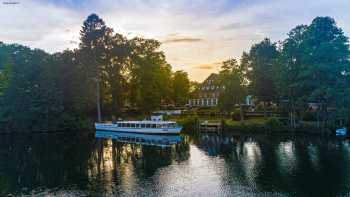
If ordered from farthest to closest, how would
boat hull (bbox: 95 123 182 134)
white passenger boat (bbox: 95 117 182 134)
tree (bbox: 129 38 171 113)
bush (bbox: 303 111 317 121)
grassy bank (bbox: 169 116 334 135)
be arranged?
tree (bbox: 129 38 171 113)
white passenger boat (bbox: 95 117 182 134)
boat hull (bbox: 95 123 182 134)
bush (bbox: 303 111 317 121)
grassy bank (bbox: 169 116 334 135)

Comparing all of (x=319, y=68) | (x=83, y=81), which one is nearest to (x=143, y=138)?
(x=83, y=81)

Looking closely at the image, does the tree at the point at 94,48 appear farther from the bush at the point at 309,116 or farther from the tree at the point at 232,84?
the bush at the point at 309,116

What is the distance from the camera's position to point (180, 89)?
3937 inches

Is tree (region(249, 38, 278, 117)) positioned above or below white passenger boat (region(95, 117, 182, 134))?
above

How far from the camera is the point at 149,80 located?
268 ft

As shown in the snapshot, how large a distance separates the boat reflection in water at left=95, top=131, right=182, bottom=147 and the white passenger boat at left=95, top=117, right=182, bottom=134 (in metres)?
0.93

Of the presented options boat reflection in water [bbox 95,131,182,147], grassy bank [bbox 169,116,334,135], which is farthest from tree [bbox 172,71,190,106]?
boat reflection in water [bbox 95,131,182,147]

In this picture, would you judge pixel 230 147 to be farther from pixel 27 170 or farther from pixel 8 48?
pixel 8 48

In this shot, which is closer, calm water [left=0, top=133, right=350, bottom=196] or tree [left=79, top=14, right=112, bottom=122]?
calm water [left=0, top=133, right=350, bottom=196]

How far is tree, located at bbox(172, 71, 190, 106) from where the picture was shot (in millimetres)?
98812

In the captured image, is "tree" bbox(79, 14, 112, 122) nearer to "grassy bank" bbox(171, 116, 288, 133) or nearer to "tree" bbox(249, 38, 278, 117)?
"grassy bank" bbox(171, 116, 288, 133)

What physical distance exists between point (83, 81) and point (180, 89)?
32.6m

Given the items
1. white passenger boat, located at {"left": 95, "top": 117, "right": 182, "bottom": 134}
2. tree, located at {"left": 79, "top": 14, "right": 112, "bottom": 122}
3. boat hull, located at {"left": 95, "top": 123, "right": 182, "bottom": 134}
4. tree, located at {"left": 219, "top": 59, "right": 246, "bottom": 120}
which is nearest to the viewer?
boat hull, located at {"left": 95, "top": 123, "right": 182, "bottom": 134}

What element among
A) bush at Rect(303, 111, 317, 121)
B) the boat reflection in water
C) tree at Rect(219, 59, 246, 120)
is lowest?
the boat reflection in water
